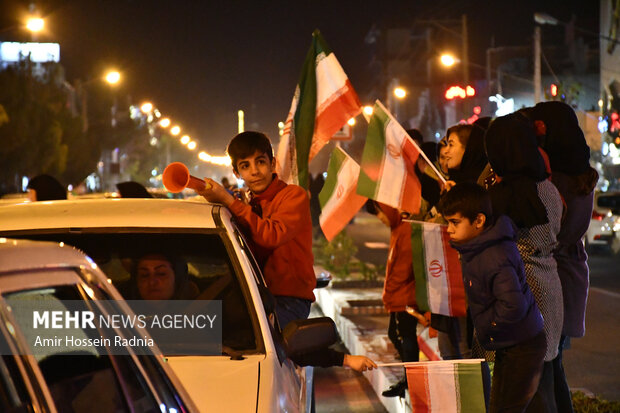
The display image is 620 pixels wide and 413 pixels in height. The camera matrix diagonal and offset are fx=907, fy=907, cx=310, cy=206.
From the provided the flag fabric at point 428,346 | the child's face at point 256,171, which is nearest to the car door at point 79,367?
the child's face at point 256,171

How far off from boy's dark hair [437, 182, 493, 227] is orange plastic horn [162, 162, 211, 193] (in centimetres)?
119

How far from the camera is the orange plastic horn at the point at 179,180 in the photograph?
4352mm

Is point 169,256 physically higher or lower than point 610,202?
lower

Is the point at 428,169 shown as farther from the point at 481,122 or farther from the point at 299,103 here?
the point at 299,103

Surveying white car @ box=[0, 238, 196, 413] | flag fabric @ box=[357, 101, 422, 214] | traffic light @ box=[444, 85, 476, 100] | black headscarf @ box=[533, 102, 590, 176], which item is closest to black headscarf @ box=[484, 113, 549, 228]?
black headscarf @ box=[533, 102, 590, 176]

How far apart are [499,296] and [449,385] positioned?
0.62m

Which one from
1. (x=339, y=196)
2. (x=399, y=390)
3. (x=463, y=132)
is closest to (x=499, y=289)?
(x=463, y=132)

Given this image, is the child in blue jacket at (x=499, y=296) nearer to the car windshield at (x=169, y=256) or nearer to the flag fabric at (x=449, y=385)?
the flag fabric at (x=449, y=385)

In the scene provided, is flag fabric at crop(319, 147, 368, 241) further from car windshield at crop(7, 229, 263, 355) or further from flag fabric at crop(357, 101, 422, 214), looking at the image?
car windshield at crop(7, 229, 263, 355)

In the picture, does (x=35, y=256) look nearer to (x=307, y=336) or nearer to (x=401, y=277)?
(x=307, y=336)

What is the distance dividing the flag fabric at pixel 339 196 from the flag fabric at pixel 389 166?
1.93 ft

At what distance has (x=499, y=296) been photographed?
14.0 feet

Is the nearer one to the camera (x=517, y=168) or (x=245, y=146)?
(x=517, y=168)

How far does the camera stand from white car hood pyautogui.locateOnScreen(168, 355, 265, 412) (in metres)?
3.04
